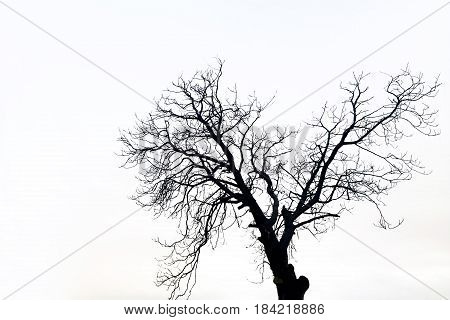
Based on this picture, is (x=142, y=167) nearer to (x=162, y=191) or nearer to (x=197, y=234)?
(x=162, y=191)

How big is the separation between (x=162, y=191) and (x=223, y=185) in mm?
1106

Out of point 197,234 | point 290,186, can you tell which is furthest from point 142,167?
point 290,186

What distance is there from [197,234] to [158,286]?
1.15 metres

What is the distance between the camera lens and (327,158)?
15320 millimetres

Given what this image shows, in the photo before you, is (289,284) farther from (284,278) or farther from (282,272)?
(282,272)

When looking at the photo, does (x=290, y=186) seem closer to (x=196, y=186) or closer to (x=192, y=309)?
(x=196, y=186)

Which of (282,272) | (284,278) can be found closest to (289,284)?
(284,278)

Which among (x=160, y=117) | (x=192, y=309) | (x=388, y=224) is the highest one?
(x=160, y=117)

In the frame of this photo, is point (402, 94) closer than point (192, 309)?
No

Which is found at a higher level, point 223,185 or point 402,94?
point 402,94

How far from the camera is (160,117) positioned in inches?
599

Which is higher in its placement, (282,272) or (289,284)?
(282,272)

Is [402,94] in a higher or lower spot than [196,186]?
higher

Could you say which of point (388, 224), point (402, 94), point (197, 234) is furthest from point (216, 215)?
point (402, 94)
